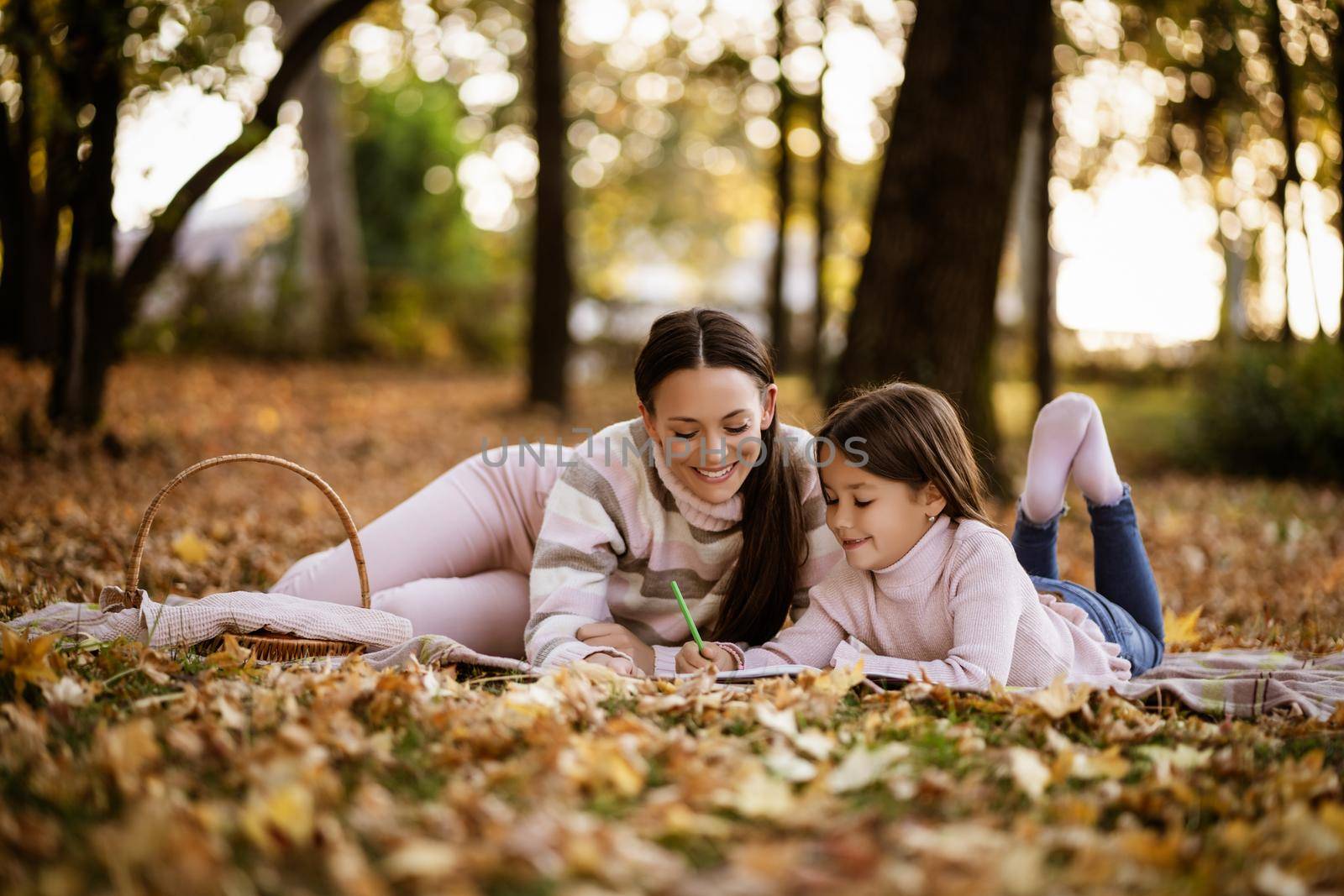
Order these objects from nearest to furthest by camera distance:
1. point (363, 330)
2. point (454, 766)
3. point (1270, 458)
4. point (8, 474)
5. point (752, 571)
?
point (454, 766)
point (752, 571)
point (8, 474)
point (1270, 458)
point (363, 330)

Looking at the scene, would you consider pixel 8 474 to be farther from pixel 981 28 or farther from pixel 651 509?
pixel 981 28

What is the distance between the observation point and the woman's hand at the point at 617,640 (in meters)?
2.97

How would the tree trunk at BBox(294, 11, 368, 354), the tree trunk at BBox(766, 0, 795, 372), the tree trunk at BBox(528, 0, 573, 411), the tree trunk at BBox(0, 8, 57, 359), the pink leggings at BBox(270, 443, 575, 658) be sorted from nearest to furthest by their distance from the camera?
the pink leggings at BBox(270, 443, 575, 658) → the tree trunk at BBox(0, 8, 57, 359) → the tree trunk at BBox(528, 0, 573, 411) → the tree trunk at BBox(294, 11, 368, 354) → the tree trunk at BBox(766, 0, 795, 372)

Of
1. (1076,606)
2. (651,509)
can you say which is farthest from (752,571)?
(1076,606)

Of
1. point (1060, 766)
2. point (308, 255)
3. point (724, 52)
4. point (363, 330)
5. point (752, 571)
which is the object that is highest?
point (724, 52)

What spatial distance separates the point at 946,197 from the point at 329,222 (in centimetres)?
1034

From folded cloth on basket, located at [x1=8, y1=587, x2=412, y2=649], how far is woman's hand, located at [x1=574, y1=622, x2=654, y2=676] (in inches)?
19.8

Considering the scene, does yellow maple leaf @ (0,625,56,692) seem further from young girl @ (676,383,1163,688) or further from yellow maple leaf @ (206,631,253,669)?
young girl @ (676,383,1163,688)

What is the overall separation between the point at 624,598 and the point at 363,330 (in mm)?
11373

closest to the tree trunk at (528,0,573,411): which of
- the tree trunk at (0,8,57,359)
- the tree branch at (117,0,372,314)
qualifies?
the tree branch at (117,0,372,314)

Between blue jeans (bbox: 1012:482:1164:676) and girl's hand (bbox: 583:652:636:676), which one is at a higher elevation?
blue jeans (bbox: 1012:482:1164:676)

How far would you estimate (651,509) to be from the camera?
3131 millimetres

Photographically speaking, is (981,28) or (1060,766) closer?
(1060,766)

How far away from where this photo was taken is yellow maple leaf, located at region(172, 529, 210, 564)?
14.1 ft
